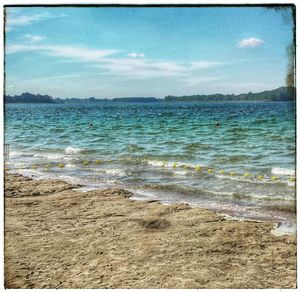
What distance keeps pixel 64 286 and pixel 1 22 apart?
280 centimetres

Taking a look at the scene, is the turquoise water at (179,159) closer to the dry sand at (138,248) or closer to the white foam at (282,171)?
the white foam at (282,171)

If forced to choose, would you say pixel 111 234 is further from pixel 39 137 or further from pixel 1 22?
pixel 39 137

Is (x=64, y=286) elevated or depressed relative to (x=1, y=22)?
depressed

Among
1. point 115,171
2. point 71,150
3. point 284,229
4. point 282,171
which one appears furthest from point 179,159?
point 284,229

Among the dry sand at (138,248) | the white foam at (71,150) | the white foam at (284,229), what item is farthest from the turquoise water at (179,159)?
the dry sand at (138,248)

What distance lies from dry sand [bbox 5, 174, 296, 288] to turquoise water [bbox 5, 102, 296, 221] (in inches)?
44.8

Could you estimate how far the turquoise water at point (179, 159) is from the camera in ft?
24.3

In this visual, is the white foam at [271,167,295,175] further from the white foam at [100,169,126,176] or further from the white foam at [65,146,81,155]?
the white foam at [65,146,81,155]

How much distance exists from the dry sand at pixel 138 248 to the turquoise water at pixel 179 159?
44.8 inches

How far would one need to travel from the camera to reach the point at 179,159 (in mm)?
11578

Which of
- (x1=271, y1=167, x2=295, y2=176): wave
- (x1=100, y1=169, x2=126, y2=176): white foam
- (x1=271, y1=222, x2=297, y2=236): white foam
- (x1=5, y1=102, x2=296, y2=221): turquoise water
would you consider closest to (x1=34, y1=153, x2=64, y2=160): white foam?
(x1=5, y1=102, x2=296, y2=221): turquoise water

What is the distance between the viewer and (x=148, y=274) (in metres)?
4.38

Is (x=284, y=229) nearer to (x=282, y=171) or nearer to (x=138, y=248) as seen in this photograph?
(x=138, y=248)

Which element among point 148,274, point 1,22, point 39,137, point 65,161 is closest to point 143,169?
point 65,161
